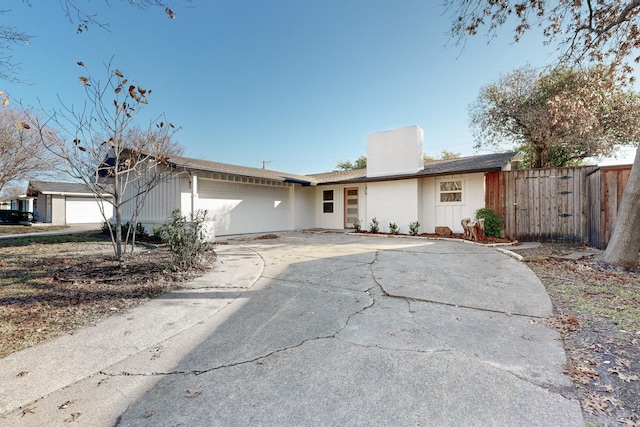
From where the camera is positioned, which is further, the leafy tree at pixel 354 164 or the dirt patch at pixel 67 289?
the leafy tree at pixel 354 164

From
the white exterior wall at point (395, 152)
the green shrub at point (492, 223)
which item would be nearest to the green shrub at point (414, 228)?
the white exterior wall at point (395, 152)

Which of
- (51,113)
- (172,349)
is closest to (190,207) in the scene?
(51,113)

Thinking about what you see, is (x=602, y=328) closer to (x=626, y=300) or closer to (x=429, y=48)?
(x=626, y=300)

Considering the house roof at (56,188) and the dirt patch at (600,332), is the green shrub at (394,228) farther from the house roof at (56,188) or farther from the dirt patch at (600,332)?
the house roof at (56,188)

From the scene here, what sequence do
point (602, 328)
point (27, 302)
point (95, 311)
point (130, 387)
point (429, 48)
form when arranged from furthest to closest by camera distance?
point (429, 48) → point (27, 302) → point (95, 311) → point (602, 328) → point (130, 387)

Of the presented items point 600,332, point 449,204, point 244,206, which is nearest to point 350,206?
point 449,204

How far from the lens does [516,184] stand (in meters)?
9.58

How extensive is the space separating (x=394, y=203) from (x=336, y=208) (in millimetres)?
3469

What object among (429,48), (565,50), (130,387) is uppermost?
(429,48)

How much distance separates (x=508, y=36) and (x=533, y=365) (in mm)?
7399

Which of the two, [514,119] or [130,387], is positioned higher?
[514,119]

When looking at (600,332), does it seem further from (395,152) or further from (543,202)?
(395,152)

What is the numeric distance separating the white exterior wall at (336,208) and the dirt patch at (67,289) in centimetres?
836

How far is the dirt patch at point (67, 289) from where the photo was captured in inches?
125
